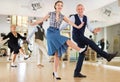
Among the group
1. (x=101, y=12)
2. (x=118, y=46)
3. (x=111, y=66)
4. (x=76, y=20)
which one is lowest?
(x=111, y=66)

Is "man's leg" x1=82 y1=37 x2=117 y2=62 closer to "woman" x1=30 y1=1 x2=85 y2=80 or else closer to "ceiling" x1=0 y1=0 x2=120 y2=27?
"woman" x1=30 y1=1 x2=85 y2=80

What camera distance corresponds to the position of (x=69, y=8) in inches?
384

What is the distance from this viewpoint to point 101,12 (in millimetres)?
8430

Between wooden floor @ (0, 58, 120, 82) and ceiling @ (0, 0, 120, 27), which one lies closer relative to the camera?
wooden floor @ (0, 58, 120, 82)

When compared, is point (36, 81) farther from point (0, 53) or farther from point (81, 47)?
point (0, 53)

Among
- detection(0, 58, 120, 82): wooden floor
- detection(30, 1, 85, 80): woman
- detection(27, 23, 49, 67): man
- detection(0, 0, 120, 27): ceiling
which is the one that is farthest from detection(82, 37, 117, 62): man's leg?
detection(0, 0, 120, 27): ceiling

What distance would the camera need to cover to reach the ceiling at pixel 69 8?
8061mm

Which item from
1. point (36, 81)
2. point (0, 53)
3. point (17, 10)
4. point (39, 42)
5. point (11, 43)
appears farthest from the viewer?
point (17, 10)

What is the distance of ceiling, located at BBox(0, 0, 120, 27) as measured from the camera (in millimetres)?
8061

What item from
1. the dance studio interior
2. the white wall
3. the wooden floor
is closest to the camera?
the wooden floor

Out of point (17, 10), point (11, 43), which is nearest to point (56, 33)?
point (11, 43)

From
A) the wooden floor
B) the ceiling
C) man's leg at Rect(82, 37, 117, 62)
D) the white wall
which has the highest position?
the ceiling

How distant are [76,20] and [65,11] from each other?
5.55m

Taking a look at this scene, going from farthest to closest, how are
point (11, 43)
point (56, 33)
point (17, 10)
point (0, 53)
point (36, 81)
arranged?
point (17, 10), point (0, 53), point (11, 43), point (56, 33), point (36, 81)
